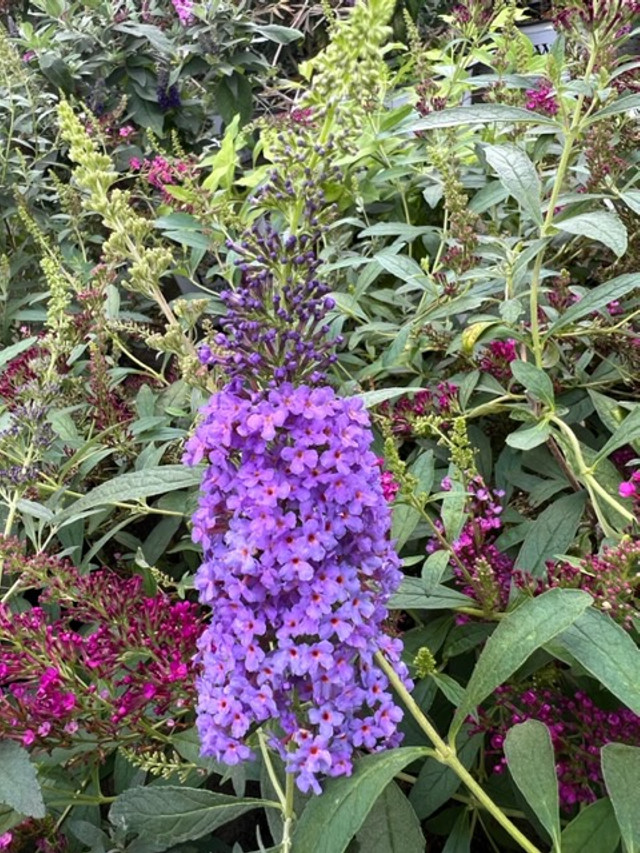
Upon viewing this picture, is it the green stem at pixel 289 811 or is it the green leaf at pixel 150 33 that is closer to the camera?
the green stem at pixel 289 811

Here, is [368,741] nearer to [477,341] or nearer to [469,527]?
[469,527]

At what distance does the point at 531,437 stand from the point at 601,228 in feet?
1.08

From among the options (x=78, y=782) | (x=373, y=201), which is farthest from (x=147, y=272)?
(x=78, y=782)

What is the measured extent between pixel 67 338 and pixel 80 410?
0.16m

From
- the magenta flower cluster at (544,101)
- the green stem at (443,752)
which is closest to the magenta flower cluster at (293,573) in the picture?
the green stem at (443,752)

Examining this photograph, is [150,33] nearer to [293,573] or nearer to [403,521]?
[403,521]

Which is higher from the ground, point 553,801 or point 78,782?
point 553,801

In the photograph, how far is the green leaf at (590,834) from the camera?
35.3 inches

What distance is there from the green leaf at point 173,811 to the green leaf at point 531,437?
607 millimetres

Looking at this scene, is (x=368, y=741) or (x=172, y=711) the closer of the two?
(x=368, y=741)

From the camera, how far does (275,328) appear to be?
2.95 ft

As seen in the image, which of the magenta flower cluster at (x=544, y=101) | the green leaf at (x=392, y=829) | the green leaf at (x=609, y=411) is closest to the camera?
the green leaf at (x=392, y=829)

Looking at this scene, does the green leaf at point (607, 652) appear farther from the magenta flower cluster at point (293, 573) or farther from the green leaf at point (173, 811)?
the green leaf at point (173, 811)

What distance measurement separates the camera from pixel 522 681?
1152 mm
